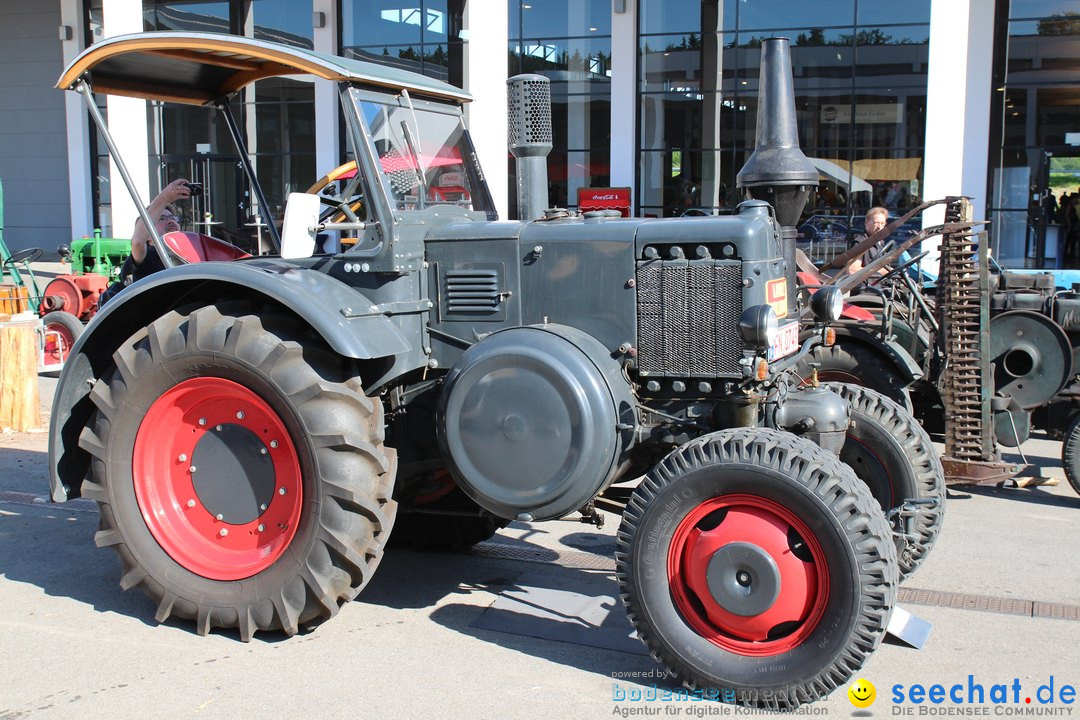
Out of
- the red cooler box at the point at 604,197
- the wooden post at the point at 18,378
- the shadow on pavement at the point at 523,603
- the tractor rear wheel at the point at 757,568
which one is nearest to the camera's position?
the tractor rear wheel at the point at 757,568

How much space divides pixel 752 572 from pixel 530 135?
223 cm

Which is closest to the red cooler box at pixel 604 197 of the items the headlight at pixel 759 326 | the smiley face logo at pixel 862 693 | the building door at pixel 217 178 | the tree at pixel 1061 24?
the tree at pixel 1061 24

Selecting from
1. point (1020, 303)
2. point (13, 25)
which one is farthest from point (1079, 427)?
point (13, 25)

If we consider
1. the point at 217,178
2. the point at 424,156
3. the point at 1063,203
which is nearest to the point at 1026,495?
the point at 424,156

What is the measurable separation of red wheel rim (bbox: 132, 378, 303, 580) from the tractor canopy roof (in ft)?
4.59

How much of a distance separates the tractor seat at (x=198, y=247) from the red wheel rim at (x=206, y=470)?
1306mm

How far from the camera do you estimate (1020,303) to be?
7.20 metres

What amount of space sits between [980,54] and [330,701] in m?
15.7

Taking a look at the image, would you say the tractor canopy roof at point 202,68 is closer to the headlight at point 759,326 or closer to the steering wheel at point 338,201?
the steering wheel at point 338,201

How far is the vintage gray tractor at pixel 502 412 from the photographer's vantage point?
3662 millimetres

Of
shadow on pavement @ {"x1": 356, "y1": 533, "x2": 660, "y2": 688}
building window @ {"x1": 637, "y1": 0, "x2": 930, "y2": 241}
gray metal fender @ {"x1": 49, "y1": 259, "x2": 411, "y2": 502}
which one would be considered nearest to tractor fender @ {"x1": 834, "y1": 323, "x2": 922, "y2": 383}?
shadow on pavement @ {"x1": 356, "y1": 533, "x2": 660, "y2": 688}

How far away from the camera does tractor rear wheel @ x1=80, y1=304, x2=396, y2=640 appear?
404 centimetres

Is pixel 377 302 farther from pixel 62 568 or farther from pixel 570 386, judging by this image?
pixel 62 568

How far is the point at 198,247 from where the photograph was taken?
5.65 metres
